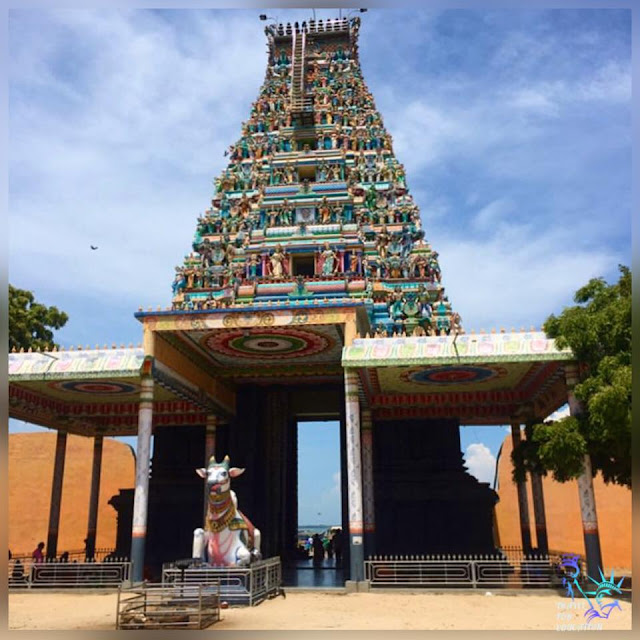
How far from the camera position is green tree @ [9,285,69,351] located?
94.9ft

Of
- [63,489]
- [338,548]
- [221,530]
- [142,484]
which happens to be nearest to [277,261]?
[142,484]

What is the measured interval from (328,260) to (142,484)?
486 inches

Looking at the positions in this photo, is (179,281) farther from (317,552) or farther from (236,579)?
(236,579)

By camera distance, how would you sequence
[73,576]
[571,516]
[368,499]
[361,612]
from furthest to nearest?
1. [571,516]
2. [368,499]
3. [73,576]
4. [361,612]

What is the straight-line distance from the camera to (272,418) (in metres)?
25.8

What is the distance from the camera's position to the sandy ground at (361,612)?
434 inches

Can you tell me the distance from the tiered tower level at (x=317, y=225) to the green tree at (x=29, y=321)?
6.91 meters

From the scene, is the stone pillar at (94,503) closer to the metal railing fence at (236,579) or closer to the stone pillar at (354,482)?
the metal railing fence at (236,579)

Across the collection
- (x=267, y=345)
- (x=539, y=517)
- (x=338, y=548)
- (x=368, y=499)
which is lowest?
(x=338, y=548)

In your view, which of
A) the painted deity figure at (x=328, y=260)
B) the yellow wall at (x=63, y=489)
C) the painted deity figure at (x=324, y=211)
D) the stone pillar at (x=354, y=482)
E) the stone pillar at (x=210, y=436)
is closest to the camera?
the stone pillar at (x=354, y=482)

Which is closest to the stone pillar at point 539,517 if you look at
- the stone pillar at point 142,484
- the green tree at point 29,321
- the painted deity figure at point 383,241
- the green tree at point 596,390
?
the green tree at point 596,390

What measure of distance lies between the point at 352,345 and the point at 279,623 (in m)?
7.93

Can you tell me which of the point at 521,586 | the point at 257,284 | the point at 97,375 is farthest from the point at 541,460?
the point at 257,284

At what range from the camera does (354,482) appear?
1641cm
